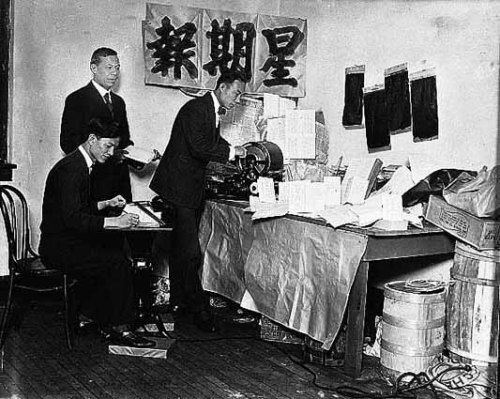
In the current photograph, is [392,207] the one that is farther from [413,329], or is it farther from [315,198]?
[413,329]

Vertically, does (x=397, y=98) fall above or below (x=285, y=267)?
above

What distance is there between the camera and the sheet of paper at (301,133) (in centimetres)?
570

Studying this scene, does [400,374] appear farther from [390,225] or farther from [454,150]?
[454,150]

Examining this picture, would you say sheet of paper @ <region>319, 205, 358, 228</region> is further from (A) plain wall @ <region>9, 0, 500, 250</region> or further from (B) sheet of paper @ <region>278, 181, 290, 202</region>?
(A) plain wall @ <region>9, 0, 500, 250</region>

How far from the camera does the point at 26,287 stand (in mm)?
4809

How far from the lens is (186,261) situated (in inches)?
212

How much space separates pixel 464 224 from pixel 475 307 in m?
0.47

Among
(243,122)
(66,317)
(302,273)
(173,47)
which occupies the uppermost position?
(173,47)

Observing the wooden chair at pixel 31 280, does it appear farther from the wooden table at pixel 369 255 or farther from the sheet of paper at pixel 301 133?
the sheet of paper at pixel 301 133

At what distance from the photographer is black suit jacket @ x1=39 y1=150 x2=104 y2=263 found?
4.62 meters

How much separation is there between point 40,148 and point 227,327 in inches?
82.4

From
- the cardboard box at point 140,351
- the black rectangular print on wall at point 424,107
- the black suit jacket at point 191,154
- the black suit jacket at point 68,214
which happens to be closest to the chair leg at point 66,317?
the black suit jacket at point 68,214

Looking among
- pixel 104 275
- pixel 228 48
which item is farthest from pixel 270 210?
pixel 228 48

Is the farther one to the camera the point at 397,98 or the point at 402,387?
the point at 397,98
